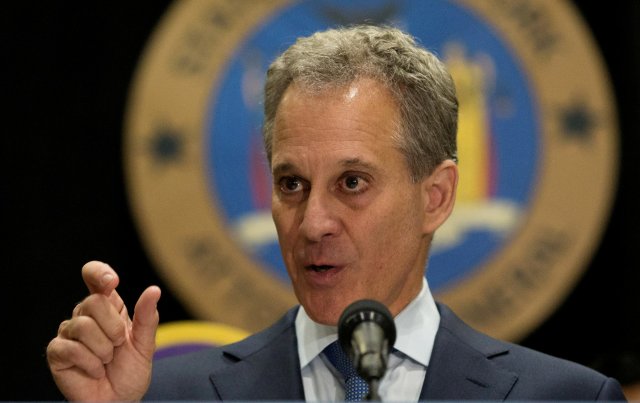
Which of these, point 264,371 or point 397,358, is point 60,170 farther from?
point 397,358

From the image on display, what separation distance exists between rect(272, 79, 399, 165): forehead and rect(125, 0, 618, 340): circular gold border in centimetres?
173

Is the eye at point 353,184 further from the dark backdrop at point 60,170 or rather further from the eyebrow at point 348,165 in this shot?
the dark backdrop at point 60,170

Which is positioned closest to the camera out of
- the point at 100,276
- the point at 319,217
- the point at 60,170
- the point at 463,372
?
the point at 100,276

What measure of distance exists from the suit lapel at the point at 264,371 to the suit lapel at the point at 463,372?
26 centimetres

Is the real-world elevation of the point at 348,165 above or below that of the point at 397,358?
above

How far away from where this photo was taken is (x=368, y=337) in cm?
159

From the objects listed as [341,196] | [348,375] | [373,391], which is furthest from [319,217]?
[373,391]

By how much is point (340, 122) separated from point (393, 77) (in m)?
0.15

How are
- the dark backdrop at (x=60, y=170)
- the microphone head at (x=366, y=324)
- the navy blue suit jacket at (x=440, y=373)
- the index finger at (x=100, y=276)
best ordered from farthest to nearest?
the dark backdrop at (x=60, y=170)
the navy blue suit jacket at (x=440, y=373)
the index finger at (x=100, y=276)
the microphone head at (x=366, y=324)

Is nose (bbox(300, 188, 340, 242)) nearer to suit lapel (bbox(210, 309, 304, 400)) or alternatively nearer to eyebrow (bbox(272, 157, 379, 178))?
eyebrow (bbox(272, 157, 379, 178))

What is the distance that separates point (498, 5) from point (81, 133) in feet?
4.91

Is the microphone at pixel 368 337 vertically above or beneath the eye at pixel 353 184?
beneath

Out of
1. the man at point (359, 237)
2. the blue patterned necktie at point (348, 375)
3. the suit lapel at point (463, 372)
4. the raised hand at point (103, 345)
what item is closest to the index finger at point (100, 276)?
the raised hand at point (103, 345)

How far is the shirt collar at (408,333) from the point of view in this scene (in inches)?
86.0
